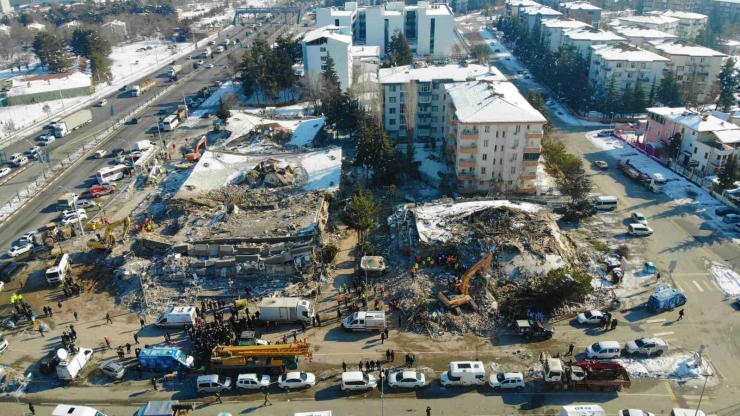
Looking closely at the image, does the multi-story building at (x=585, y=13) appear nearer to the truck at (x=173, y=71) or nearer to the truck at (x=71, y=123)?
the truck at (x=173, y=71)

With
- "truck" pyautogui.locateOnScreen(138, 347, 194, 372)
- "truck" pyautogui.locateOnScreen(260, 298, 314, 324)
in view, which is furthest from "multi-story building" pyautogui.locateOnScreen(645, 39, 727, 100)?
"truck" pyautogui.locateOnScreen(138, 347, 194, 372)

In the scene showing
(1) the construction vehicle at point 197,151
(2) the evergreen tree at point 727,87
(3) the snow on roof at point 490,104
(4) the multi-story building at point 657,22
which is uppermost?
(4) the multi-story building at point 657,22

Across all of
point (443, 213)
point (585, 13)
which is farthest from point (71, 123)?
point (585, 13)

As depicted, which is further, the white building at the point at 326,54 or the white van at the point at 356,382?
the white building at the point at 326,54

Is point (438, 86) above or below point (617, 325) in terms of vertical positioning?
above

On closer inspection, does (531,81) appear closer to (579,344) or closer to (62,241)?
(579,344)

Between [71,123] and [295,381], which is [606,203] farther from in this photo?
[71,123]

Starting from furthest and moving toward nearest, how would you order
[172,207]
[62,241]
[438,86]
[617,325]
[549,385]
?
[438,86] → [172,207] → [62,241] → [617,325] → [549,385]

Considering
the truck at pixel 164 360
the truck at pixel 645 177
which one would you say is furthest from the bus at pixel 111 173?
the truck at pixel 645 177

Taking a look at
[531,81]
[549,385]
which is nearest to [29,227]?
[549,385]
